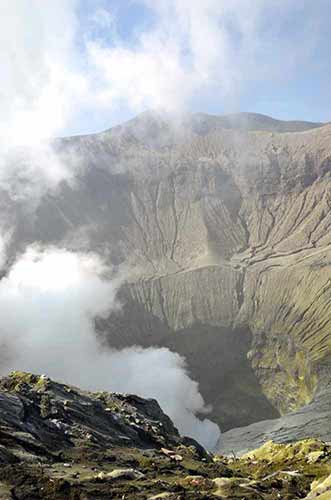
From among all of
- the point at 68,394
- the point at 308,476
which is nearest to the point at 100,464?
the point at 308,476

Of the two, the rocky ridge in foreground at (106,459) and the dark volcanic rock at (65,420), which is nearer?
the rocky ridge in foreground at (106,459)

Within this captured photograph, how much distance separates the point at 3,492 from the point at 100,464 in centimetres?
1730

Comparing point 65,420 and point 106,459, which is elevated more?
point 65,420

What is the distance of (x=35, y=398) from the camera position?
222ft

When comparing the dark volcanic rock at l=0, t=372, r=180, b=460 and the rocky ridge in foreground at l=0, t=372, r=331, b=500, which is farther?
the dark volcanic rock at l=0, t=372, r=180, b=460

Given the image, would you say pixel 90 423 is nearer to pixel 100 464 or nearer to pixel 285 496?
pixel 100 464

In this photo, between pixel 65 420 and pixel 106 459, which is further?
pixel 65 420

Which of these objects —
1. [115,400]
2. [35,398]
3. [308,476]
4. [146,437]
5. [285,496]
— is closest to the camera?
[285,496]

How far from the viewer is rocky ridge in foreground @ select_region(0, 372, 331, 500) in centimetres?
3938

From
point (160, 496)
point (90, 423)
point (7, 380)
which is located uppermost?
point (7, 380)

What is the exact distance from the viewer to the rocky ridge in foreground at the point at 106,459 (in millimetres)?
39375

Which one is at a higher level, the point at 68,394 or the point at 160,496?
the point at 68,394

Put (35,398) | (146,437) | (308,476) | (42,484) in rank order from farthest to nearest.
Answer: (146,437) → (35,398) → (308,476) → (42,484)

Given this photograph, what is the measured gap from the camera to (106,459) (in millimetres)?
54531
